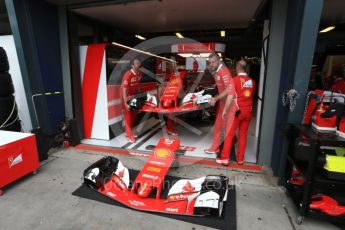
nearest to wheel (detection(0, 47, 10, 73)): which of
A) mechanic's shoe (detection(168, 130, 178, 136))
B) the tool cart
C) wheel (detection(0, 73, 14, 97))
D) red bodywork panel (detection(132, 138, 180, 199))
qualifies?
wheel (detection(0, 73, 14, 97))

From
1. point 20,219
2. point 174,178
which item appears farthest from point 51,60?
point 174,178

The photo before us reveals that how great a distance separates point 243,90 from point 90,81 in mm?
2724

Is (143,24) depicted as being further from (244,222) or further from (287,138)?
(244,222)

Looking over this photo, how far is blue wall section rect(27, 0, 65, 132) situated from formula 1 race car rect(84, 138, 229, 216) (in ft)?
5.78

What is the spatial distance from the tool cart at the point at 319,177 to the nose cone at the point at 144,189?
55.9 inches

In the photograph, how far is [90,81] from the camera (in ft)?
13.0

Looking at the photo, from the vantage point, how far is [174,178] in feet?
8.86

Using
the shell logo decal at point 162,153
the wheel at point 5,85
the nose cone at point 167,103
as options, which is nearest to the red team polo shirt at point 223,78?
the nose cone at point 167,103

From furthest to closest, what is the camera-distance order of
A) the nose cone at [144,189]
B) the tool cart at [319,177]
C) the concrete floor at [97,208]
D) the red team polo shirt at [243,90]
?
the red team polo shirt at [243,90], the nose cone at [144,189], the concrete floor at [97,208], the tool cart at [319,177]

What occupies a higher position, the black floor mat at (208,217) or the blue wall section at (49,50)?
the blue wall section at (49,50)

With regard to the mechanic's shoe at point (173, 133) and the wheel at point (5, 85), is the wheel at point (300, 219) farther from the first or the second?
the wheel at point (5, 85)

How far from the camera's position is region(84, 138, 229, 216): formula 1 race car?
1975mm

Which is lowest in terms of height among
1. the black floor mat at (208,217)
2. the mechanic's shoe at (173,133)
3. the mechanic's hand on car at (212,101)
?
the black floor mat at (208,217)

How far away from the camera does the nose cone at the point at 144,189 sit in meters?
2.17
